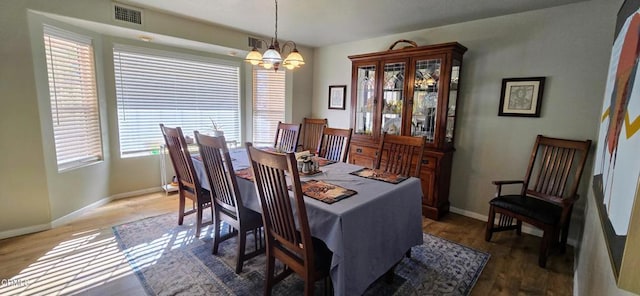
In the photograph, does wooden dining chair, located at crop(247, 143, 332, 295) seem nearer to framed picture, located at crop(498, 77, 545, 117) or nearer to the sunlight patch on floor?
the sunlight patch on floor

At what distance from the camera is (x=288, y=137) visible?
11.2 ft

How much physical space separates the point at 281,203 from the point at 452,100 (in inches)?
102

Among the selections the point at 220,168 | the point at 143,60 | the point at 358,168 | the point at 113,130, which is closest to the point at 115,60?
the point at 143,60

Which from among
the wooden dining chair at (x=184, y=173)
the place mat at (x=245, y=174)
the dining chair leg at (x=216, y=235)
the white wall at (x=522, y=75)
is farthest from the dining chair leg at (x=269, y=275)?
the white wall at (x=522, y=75)

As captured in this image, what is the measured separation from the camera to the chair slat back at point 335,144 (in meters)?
2.91

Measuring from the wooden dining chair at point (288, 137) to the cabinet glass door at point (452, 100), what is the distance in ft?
5.73

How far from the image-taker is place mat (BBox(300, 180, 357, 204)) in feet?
5.55

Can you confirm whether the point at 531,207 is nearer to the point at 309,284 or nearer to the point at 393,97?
the point at 393,97

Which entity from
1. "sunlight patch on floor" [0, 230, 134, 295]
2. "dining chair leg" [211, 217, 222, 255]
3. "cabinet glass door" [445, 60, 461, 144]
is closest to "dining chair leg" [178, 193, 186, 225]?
"sunlight patch on floor" [0, 230, 134, 295]

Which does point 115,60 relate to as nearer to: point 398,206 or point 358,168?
point 358,168

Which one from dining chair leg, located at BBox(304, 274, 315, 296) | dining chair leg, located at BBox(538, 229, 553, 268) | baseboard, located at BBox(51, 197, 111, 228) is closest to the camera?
dining chair leg, located at BBox(304, 274, 315, 296)

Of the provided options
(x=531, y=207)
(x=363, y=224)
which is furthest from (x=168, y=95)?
(x=531, y=207)

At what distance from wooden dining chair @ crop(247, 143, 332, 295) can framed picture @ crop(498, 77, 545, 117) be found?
257 centimetres

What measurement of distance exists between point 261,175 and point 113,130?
2.95 m
